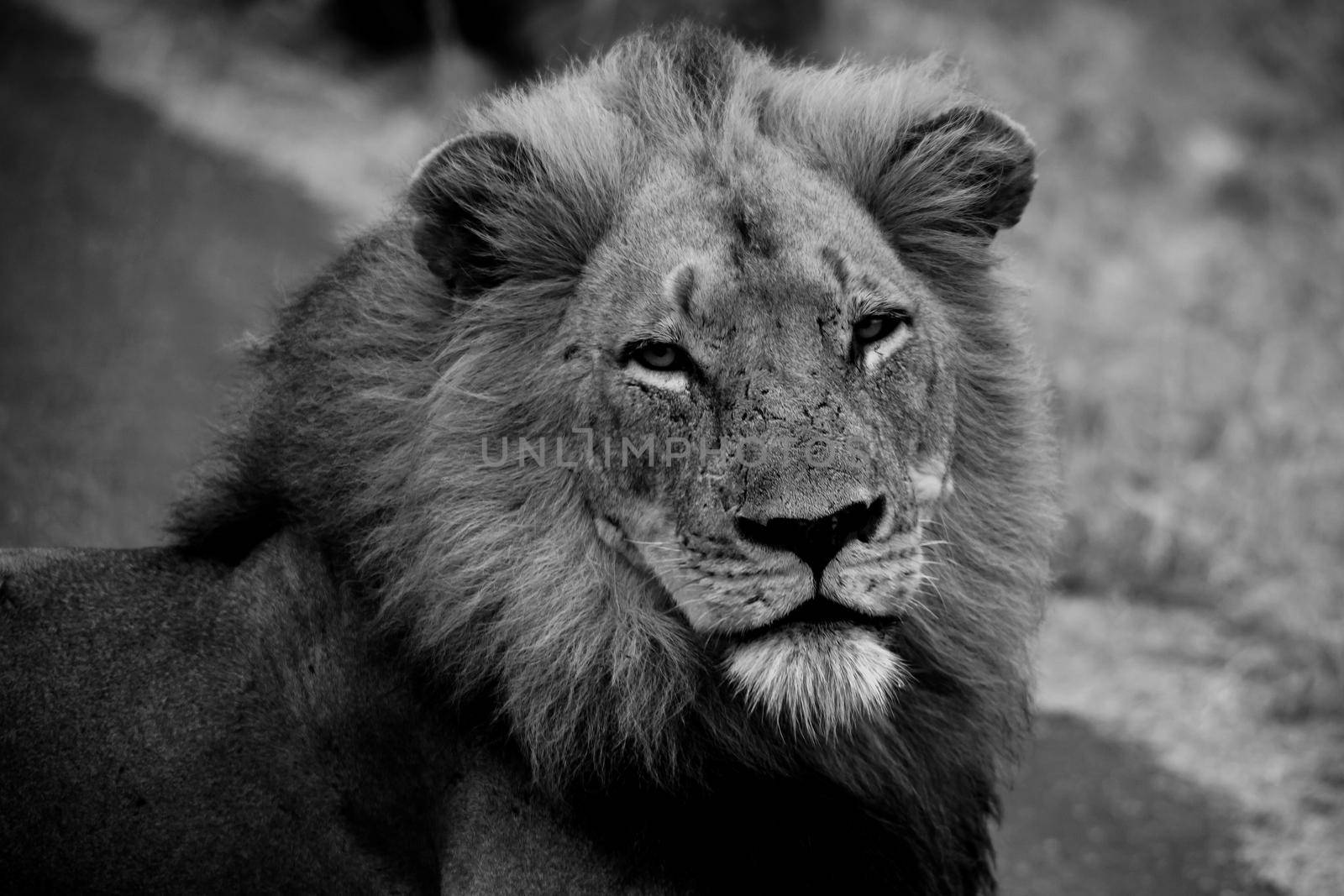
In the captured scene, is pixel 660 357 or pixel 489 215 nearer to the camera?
pixel 660 357

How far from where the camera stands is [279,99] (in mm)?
11555

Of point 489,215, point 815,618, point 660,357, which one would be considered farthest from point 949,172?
point 815,618

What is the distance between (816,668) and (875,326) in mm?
874

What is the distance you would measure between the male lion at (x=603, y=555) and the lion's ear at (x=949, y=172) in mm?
13

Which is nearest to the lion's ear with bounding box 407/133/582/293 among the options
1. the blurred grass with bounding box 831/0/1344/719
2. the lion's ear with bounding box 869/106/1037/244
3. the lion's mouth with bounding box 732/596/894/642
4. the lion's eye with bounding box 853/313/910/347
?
the lion's eye with bounding box 853/313/910/347

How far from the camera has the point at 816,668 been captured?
2.97 meters

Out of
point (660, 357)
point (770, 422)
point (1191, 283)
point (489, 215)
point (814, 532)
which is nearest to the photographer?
point (814, 532)

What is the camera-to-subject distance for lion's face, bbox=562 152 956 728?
9.73 feet

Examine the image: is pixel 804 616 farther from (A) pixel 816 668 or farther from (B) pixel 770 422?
(B) pixel 770 422

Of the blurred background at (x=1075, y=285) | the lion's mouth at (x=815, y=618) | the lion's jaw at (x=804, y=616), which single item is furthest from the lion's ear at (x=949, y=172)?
Answer: the lion's mouth at (x=815, y=618)

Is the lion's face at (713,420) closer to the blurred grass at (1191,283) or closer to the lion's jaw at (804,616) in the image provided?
the lion's jaw at (804,616)

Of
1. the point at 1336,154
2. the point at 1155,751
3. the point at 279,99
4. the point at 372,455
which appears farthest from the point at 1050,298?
the point at 372,455

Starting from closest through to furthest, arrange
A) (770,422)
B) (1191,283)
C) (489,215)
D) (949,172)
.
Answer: (770,422)
(489,215)
(949,172)
(1191,283)

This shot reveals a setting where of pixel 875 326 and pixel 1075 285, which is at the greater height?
pixel 1075 285
